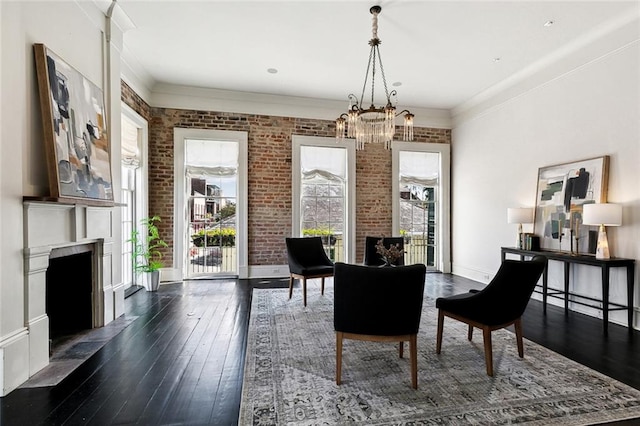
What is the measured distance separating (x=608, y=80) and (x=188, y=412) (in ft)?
17.3

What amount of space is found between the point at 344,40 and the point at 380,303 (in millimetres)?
3280

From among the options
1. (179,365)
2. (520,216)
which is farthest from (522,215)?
(179,365)

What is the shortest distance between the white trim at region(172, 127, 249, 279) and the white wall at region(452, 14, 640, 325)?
166 inches

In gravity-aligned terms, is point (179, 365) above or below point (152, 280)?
below

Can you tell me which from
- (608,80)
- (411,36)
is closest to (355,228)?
(411,36)

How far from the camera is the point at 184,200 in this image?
5.89 m

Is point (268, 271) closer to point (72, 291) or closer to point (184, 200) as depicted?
point (184, 200)

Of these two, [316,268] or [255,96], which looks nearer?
[316,268]

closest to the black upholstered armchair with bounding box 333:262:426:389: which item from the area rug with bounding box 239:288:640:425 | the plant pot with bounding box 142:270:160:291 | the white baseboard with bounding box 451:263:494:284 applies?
the area rug with bounding box 239:288:640:425

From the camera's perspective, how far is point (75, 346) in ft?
9.80

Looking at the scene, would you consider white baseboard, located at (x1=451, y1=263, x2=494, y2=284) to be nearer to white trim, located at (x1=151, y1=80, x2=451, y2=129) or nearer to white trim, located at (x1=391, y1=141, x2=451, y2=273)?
white trim, located at (x1=391, y1=141, x2=451, y2=273)

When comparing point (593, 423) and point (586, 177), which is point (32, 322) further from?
point (586, 177)

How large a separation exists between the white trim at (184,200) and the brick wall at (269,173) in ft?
0.29

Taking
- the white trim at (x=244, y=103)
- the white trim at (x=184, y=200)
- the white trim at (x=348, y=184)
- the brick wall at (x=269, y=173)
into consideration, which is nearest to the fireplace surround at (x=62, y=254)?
the white trim at (x=184, y=200)
